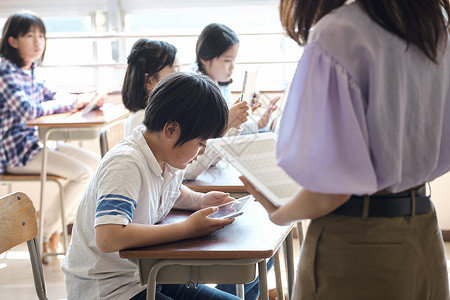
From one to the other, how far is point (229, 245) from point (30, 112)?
7.02 feet

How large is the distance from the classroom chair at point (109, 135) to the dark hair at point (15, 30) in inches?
29.3

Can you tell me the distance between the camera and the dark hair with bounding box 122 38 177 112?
2377 mm

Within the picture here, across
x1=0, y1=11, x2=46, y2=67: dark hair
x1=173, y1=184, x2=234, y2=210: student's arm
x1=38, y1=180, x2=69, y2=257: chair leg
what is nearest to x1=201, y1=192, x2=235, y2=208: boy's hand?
x1=173, y1=184, x2=234, y2=210: student's arm

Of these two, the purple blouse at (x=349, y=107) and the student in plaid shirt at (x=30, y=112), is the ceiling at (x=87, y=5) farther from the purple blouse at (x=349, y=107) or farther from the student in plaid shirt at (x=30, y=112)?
the purple blouse at (x=349, y=107)

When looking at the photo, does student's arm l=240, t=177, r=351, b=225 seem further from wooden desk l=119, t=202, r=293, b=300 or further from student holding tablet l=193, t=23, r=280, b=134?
student holding tablet l=193, t=23, r=280, b=134

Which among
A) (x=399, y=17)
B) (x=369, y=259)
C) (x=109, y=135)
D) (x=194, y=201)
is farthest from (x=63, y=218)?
(x=399, y=17)

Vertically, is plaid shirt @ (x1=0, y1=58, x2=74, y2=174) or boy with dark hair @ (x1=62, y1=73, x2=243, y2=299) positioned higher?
boy with dark hair @ (x1=62, y1=73, x2=243, y2=299)

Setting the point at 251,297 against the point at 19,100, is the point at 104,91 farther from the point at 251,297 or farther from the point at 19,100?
the point at 251,297

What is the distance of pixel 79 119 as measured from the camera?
3158 mm

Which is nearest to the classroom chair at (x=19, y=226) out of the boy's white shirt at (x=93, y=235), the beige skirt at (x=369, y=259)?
the boy's white shirt at (x=93, y=235)

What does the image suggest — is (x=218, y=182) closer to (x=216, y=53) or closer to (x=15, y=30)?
(x=216, y=53)

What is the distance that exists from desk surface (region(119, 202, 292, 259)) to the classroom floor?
60.9 inches

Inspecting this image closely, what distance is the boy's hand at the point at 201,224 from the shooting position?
4.60 feet

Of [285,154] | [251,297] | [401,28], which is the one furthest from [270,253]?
[251,297]
